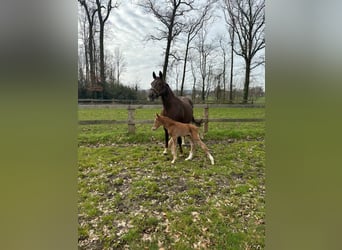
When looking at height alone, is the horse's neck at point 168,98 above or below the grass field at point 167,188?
above

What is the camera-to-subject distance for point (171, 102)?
1.58 metres

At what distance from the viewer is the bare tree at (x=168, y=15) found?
1390 mm

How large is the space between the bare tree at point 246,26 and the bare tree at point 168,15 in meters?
0.27

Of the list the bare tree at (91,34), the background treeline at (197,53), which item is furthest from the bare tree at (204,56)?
the bare tree at (91,34)

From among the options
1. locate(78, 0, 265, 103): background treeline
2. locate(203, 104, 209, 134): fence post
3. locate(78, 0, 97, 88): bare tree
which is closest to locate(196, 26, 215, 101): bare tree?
locate(78, 0, 265, 103): background treeline

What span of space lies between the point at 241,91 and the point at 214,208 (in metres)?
0.78

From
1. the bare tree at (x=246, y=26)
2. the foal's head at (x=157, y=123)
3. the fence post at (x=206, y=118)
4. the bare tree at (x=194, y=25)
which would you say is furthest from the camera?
the foal's head at (x=157, y=123)

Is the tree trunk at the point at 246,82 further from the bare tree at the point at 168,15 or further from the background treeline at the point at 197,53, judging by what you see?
the bare tree at the point at 168,15

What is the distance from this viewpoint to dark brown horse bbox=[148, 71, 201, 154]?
57.6 inches

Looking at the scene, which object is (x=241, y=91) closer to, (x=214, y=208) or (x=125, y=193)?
(x=214, y=208)

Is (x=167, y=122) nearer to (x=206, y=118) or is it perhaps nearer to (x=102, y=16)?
(x=206, y=118)

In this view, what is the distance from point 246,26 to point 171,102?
27.4 inches

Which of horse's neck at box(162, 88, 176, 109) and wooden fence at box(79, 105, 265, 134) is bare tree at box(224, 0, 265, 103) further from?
horse's neck at box(162, 88, 176, 109)
